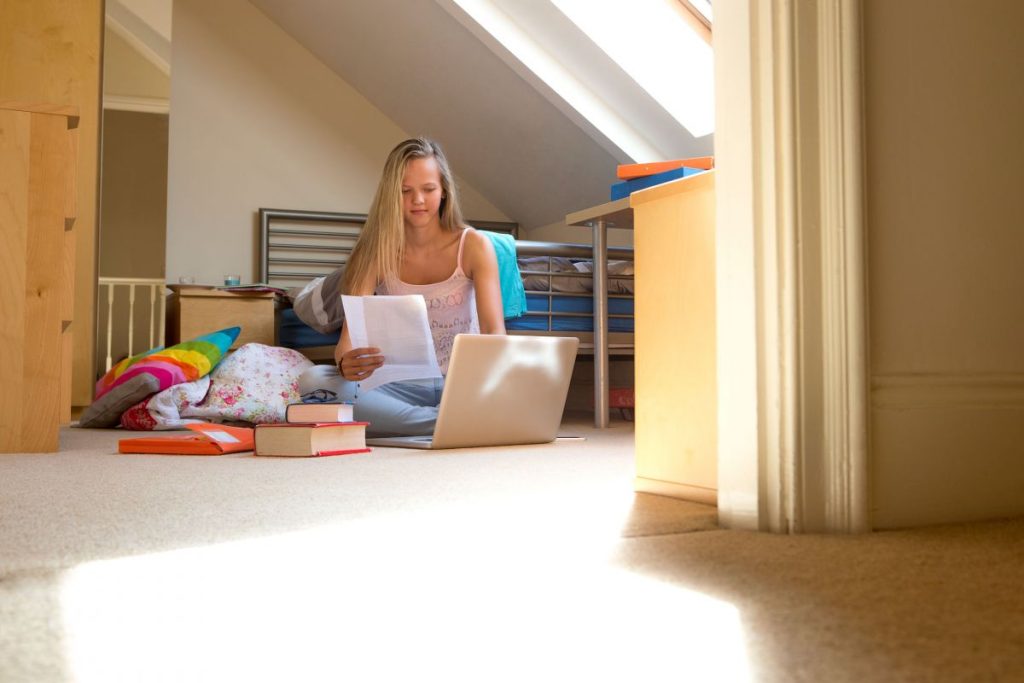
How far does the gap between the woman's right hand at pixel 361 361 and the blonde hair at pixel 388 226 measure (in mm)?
362

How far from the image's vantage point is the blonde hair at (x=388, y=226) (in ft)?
8.78

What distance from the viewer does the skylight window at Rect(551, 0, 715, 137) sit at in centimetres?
340

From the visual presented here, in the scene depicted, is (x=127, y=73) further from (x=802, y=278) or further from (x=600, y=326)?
(x=802, y=278)

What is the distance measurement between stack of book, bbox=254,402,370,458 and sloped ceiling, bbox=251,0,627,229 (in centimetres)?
219

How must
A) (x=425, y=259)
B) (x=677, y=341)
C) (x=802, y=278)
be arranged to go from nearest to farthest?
(x=802, y=278), (x=677, y=341), (x=425, y=259)

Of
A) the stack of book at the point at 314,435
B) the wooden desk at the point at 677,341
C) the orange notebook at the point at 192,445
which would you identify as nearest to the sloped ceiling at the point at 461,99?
the stack of book at the point at 314,435

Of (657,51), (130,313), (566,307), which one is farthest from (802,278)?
(130,313)

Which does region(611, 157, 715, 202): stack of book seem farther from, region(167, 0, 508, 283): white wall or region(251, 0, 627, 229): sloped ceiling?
region(167, 0, 508, 283): white wall

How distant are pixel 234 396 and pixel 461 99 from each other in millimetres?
1951

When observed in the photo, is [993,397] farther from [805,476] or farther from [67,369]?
[67,369]

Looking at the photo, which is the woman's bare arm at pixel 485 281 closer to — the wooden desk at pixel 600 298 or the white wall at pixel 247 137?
the wooden desk at pixel 600 298

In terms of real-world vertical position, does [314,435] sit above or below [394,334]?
below

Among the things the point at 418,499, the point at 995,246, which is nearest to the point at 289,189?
the point at 418,499

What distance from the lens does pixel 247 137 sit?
506 cm
